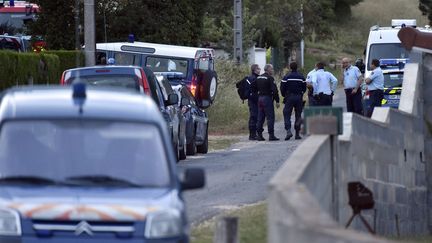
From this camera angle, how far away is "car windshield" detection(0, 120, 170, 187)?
962 centimetres

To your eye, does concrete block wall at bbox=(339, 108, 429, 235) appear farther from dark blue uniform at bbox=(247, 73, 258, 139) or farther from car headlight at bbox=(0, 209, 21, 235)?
dark blue uniform at bbox=(247, 73, 258, 139)

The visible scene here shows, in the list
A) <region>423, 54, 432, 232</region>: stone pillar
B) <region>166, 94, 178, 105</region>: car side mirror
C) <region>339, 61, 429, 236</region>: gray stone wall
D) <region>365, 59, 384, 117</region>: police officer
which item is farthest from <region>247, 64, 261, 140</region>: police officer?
<region>166, 94, 178, 105</region>: car side mirror

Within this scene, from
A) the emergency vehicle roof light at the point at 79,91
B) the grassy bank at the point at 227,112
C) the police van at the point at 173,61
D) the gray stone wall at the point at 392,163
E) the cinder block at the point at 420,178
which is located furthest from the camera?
the grassy bank at the point at 227,112

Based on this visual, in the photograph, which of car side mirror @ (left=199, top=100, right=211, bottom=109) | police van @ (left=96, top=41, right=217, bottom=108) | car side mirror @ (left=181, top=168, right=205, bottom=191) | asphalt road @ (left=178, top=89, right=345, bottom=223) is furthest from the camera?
police van @ (left=96, top=41, right=217, bottom=108)

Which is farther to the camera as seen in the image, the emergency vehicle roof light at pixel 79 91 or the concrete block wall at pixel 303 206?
the emergency vehicle roof light at pixel 79 91

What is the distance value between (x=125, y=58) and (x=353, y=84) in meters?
6.27

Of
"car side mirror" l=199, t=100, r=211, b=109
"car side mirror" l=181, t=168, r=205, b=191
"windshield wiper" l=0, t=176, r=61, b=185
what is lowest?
"car side mirror" l=199, t=100, r=211, b=109

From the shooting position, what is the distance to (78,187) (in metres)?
9.41

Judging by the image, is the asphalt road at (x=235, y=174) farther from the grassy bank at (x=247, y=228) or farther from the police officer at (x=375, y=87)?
the police officer at (x=375, y=87)

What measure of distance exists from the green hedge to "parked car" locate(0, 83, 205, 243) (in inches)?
635

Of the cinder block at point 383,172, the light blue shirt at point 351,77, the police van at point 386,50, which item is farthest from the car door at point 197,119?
the police van at point 386,50

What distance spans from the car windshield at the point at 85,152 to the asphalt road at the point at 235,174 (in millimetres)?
4764

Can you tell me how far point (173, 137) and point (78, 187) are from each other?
12334 millimetres

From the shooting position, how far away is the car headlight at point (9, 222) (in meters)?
8.95
